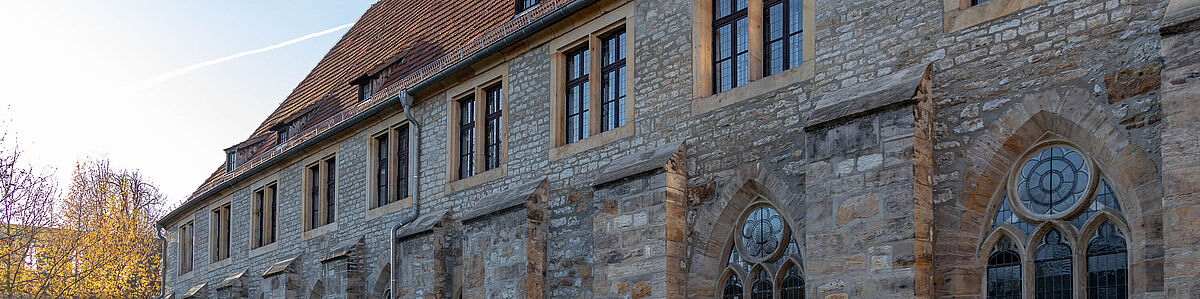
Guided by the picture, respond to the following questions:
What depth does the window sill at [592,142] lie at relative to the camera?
13.4 metres

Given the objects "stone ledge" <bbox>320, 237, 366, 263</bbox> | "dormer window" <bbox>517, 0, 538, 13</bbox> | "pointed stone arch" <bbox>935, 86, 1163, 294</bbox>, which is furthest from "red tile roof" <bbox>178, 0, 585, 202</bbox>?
"pointed stone arch" <bbox>935, 86, 1163, 294</bbox>

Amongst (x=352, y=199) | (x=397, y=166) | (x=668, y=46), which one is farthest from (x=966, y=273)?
(x=352, y=199)

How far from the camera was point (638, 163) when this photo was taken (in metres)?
12.6

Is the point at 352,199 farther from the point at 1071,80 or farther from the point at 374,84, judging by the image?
the point at 1071,80

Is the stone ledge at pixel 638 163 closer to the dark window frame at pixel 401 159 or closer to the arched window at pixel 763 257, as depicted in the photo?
the arched window at pixel 763 257

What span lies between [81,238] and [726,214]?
2450 centimetres

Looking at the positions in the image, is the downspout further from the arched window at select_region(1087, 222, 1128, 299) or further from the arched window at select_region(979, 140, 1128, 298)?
the arched window at select_region(1087, 222, 1128, 299)

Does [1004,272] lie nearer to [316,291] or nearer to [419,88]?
[419,88]

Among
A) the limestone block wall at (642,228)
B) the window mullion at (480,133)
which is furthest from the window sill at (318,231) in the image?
the limestone block wall at (642,228)

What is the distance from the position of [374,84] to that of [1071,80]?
1415 cm

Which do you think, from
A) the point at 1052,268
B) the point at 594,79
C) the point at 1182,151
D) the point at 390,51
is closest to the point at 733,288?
the point at 594,79

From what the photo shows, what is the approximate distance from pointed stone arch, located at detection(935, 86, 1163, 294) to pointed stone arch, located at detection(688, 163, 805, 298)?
174cm

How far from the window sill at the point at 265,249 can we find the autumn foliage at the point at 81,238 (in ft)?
15.1

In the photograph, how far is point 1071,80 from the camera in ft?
28.5
